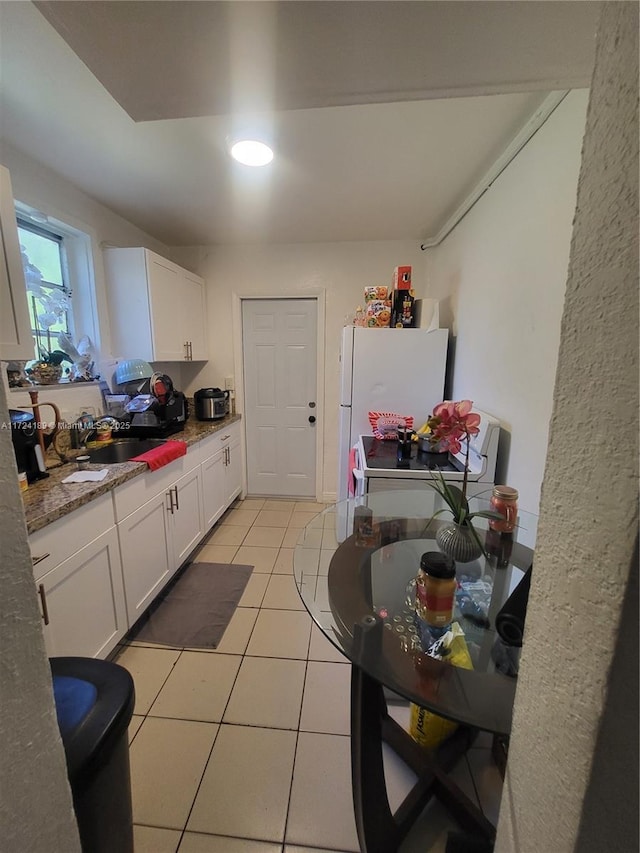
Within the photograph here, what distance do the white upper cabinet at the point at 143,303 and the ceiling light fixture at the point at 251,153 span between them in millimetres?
1074

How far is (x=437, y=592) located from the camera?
0.90 meters

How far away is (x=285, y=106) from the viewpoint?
945mm

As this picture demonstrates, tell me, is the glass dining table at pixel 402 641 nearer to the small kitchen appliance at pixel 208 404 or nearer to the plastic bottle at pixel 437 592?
the plastic bottle at pixel 437 592

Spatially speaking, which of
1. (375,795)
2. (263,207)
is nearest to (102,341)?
(263,207)

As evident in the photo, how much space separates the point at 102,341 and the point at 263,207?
59.3 inches

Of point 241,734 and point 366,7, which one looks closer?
point 366,7

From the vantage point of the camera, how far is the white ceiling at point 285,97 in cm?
71

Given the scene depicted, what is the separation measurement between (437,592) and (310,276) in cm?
296

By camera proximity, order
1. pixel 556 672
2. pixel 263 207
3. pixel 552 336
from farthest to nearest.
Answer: pixel 263 207 < pixel 552 336 < pixel 556 672

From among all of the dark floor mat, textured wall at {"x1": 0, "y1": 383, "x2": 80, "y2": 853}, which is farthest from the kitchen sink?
textured wall at {"x1": 0, "y1": 383, "x2": 80, "y2": 853}

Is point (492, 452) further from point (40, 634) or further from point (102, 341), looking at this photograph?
point (102, 341)

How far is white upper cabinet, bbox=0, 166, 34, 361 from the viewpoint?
1.33 metres

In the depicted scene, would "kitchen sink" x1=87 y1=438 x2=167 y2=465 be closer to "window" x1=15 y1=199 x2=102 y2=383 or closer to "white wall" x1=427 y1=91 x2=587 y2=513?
"window" x1=15 y1=199 x2=102 y2=383

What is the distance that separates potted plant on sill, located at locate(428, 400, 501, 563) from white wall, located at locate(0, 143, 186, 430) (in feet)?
7.04
